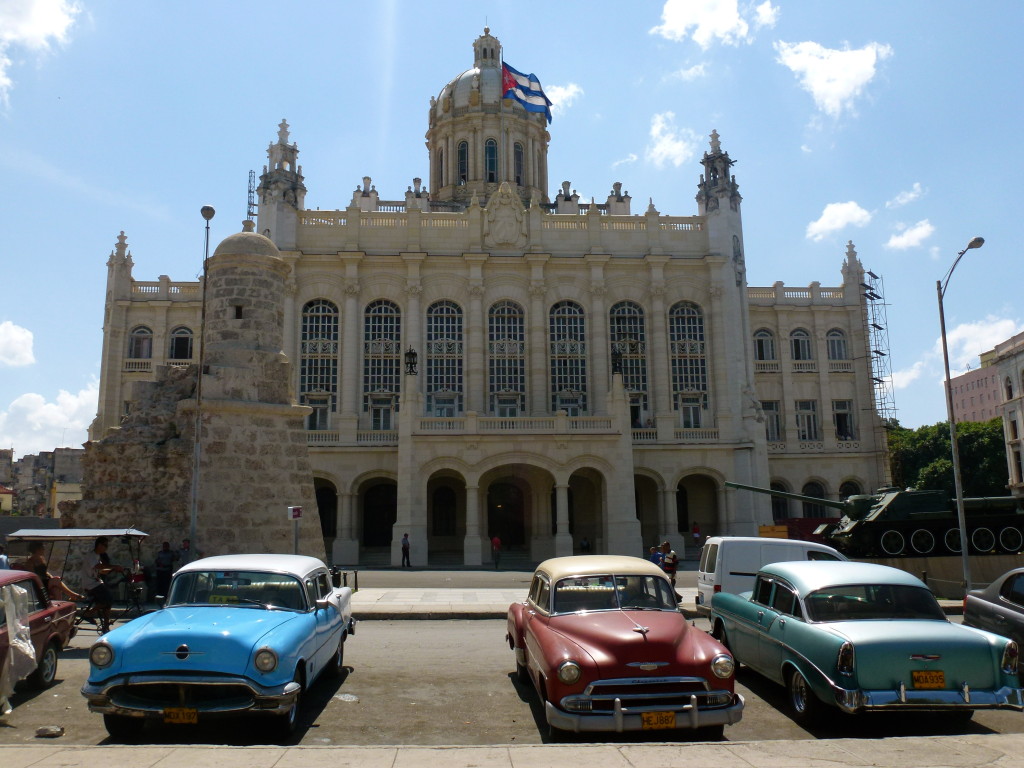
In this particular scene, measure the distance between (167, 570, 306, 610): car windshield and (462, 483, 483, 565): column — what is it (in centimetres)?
2617

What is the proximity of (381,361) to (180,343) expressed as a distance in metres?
13.2

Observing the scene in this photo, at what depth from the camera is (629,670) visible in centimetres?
735

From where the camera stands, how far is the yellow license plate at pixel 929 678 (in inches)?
299

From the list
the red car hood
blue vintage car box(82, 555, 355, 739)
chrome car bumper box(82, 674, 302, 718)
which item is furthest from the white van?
chrome car bumper box(82, 674, 302, 718)

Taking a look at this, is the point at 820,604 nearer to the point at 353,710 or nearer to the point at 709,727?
the point at 709,727

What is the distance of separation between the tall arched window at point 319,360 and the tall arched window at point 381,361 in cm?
162

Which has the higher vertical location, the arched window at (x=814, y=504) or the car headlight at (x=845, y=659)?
the arched window at (x=814, y=504)

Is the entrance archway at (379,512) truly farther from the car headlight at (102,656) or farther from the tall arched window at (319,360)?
the car headlight at (102,656)

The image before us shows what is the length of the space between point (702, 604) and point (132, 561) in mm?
12343

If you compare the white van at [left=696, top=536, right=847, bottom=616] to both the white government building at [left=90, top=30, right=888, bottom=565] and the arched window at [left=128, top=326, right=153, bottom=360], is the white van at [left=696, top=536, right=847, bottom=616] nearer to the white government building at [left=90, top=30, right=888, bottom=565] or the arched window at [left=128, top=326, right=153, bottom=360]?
the white government building at [left=90, top=30, right=888, bottom=565]

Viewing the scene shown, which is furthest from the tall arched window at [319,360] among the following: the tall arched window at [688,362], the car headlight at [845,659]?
the car headlight at [845,659]

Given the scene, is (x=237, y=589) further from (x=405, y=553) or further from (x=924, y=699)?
(x=405, y=553)

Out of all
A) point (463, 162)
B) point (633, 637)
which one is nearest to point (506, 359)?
point (463, 162)

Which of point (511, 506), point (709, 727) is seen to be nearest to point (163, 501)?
point (709, 727)
